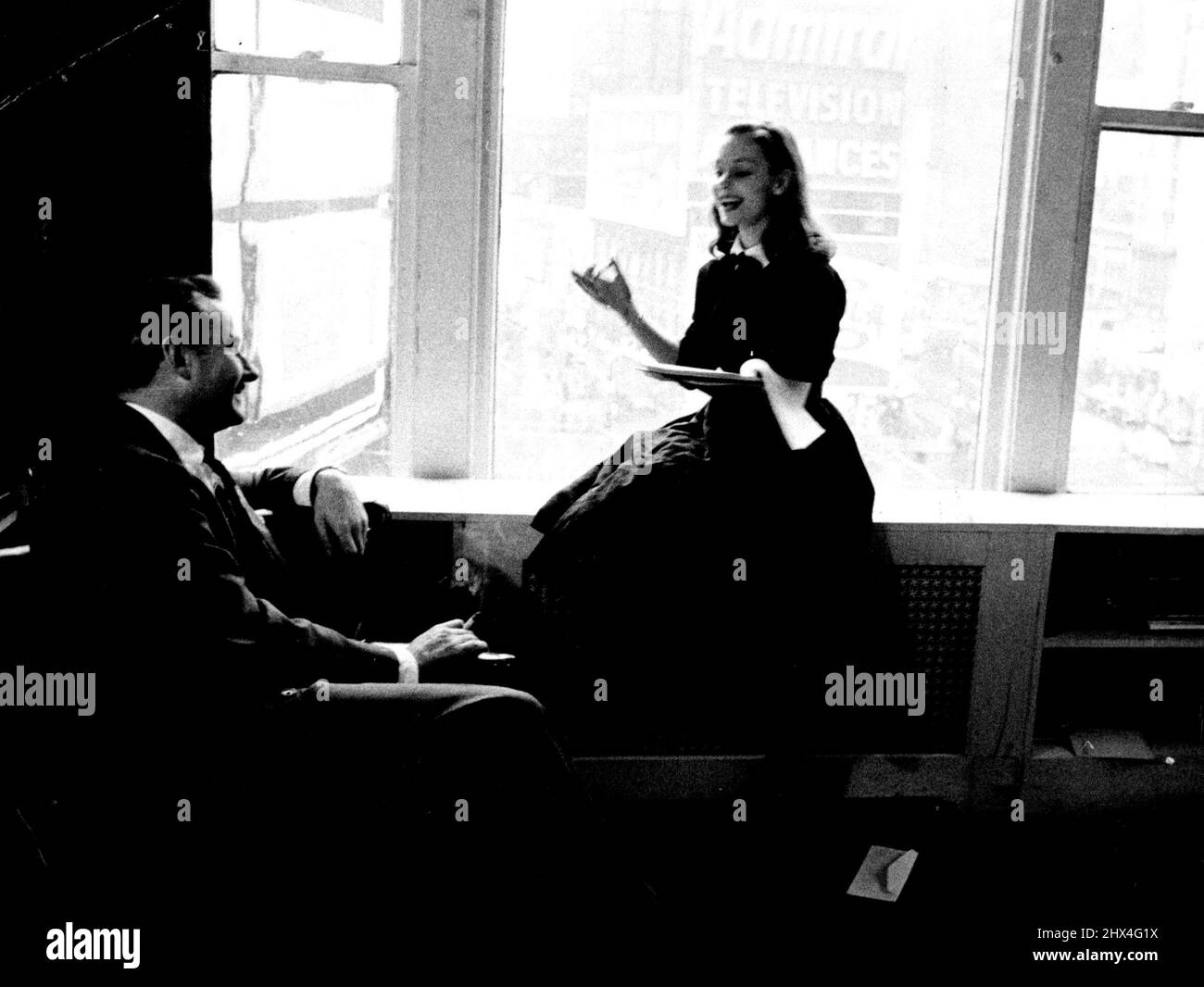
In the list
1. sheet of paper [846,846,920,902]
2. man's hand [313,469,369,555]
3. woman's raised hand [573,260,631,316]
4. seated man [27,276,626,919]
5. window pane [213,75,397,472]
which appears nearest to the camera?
seated man [27,276,626,919]

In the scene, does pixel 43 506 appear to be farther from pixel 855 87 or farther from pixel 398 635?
pixel 855 87

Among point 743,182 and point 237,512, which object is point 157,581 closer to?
point 237,512

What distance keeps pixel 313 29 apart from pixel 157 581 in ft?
5.30

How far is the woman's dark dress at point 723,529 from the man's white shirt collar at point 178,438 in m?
0.87

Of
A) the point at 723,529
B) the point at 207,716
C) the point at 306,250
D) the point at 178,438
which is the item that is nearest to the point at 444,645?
the point at 207,716

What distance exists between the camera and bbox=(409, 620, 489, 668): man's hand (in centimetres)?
207

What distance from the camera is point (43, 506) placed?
1.77 meters

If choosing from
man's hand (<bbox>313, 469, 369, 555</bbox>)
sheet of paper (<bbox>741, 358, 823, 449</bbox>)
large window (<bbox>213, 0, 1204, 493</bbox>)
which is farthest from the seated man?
large window (<bbox>213, 0, 1204, 493</bbox>)

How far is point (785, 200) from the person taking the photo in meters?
2.71

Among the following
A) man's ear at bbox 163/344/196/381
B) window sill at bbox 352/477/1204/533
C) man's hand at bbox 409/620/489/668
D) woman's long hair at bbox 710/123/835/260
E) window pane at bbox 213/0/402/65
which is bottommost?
man's hand at bbox 409/620/489/668

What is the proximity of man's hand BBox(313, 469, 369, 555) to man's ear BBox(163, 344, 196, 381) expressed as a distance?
0.37m

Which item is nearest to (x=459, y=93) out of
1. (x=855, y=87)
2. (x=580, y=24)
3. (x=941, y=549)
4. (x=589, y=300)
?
(x=580, y=24)

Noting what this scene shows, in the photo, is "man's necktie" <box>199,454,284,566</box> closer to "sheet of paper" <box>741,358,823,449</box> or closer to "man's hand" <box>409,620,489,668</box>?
"man's hand" <box>409,620,489,668</box>

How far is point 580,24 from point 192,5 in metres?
1.20
